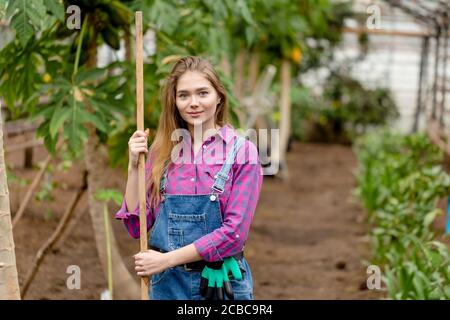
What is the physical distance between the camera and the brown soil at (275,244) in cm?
458

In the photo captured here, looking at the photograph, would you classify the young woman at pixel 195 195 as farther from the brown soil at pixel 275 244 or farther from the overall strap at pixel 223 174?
the brown soil at pixel 275 244

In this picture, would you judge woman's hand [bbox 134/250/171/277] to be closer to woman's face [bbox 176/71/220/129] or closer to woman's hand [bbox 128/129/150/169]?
woman's hand [bbox 128/129/150/169]

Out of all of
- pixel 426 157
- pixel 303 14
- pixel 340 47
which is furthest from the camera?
pixel 340 47

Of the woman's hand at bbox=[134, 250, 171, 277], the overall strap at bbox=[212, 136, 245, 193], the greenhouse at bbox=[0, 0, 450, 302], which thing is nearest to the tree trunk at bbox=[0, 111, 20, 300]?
the greenhouse at bbox=[0, 0, 450, 302]

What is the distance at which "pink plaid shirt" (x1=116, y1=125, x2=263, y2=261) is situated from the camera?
6.97 feet

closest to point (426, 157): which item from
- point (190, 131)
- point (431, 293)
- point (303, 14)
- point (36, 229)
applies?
point (303, 14)

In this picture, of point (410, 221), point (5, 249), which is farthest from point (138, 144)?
point (410, 221)

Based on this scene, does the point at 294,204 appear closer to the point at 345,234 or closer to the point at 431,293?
the point at 345,234

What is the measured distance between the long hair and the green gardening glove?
0.24 meters

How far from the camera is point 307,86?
47.3ft

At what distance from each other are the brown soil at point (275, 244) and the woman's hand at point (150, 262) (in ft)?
6.65

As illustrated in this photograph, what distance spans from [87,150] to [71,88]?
1.65ft

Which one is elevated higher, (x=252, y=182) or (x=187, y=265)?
(x=252, y=182)

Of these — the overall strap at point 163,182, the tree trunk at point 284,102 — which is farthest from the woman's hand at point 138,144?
the tree trunk at point 284,102
